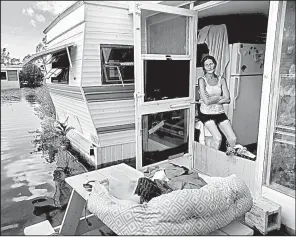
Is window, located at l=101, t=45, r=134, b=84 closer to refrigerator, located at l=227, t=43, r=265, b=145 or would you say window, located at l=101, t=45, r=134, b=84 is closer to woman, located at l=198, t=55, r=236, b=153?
woman, located at l=198, t=55, r=236, b=153

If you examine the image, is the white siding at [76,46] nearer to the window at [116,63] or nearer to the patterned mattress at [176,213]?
the window at [116,63]

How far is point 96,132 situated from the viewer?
3.82 metres

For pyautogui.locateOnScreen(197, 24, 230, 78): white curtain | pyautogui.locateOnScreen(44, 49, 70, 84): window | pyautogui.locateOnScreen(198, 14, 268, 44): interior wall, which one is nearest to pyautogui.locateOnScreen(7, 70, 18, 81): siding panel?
pyautogui.locateOnScreen(44, 49, 70, 84): window

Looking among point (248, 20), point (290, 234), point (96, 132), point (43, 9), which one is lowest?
point (290, 234)

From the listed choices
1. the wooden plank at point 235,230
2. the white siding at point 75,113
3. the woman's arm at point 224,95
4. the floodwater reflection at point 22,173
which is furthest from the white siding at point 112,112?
the wooden plank at point 235,230

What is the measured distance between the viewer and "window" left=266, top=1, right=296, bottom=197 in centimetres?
216

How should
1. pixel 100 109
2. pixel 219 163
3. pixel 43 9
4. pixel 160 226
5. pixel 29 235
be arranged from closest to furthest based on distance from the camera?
pixel 160 226
pixel 43 9
pixel 29 235
pixel 219 163
pixel 100 109

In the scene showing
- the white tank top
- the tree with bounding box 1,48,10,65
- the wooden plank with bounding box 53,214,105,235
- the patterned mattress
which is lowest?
the wooden plank with bounding box 53,214,105,235

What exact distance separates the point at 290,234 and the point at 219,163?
1.07m

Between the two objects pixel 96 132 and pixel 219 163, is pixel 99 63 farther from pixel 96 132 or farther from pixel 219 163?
pixel 219 163

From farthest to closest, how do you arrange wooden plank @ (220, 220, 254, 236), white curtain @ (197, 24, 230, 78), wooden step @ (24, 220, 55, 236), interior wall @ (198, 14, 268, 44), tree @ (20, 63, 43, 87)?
interior wall @ (198, 14, 268, 44) → white curtain @ (197, 24, 230, 78) → tree @ (20, 63, 43, 87) → wooden step @ (24, 220, 55, 236) → wooden plank @ (220, 220, 254, 236)

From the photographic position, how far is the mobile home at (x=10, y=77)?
1747 mm

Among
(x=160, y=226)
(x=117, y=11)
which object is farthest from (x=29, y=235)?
(x=117, y=11)

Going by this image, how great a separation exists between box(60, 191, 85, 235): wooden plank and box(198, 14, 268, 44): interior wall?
3252mm
